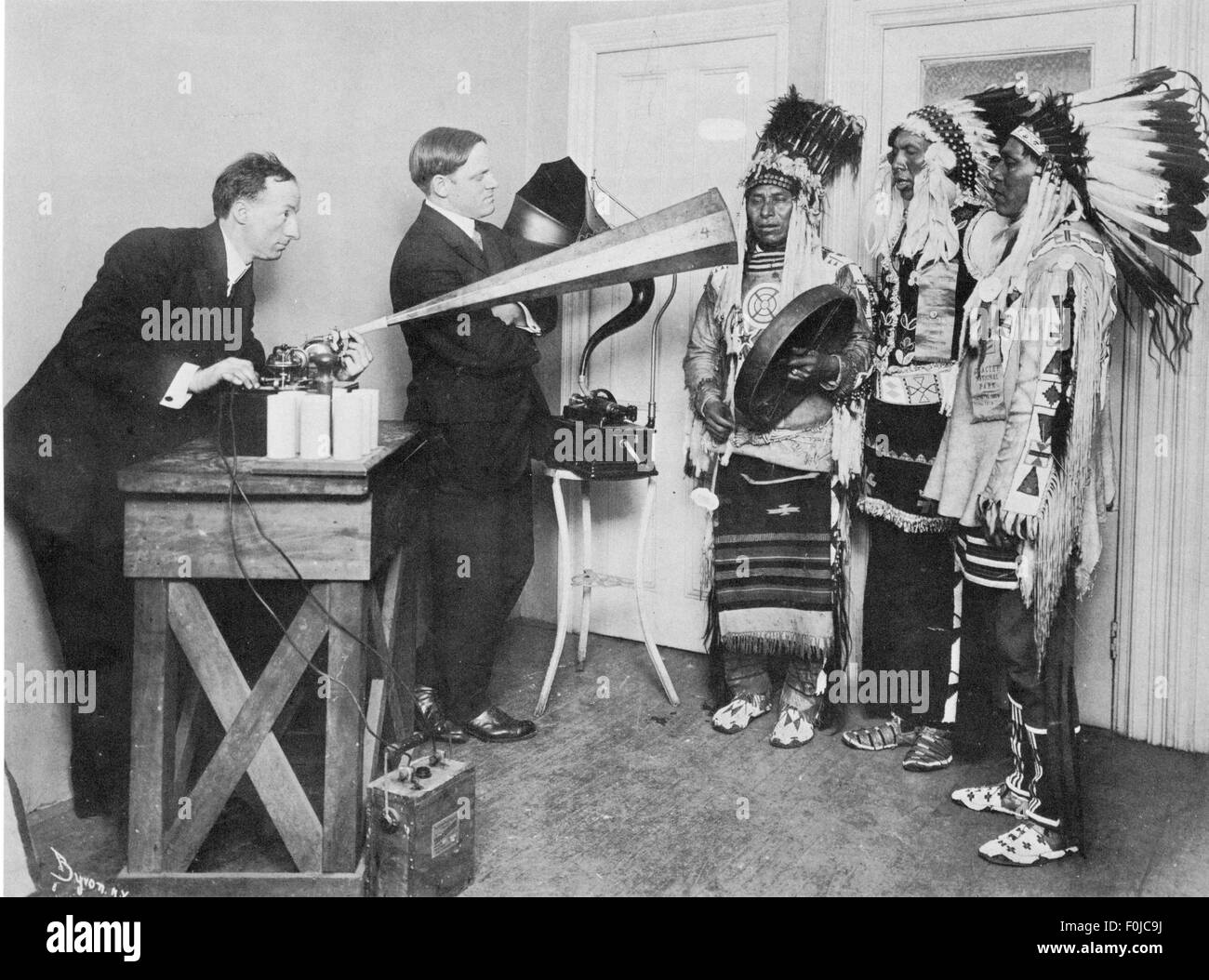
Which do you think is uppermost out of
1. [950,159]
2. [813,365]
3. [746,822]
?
[950,159]

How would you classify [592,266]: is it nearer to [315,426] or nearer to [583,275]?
[583,275]

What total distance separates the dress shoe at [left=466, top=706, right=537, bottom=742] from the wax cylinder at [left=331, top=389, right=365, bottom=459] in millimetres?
1157

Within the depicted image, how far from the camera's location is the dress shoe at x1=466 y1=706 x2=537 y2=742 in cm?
283

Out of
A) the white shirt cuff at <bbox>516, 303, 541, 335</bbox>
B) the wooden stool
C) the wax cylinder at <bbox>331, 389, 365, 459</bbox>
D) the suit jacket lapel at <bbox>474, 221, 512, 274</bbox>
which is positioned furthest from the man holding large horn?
the wax cylinder at <bbox>331, 389, 365, 459</bbox>

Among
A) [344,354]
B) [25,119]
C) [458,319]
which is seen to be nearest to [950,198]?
[458,319]

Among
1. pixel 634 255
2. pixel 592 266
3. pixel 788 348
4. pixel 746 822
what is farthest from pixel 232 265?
pixel 746 822

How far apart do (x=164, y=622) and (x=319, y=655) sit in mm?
632

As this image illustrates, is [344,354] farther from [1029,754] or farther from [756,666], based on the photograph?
[1029,754]

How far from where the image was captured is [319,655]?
2.48 meters

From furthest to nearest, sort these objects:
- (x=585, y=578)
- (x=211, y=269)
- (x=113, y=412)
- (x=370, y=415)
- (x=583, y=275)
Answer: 1. (x=585, y=578)
2. (x=583, y=275)
3. (x=211, y=269)
4. (x=113, y=412)
5. (x=370, y=415)

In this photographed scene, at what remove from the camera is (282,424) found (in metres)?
1.95

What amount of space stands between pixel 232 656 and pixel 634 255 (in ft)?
4.99

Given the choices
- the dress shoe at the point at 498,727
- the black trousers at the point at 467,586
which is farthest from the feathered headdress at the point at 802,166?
the dress shoe at the point at 498,727

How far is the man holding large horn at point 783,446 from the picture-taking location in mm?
2855
